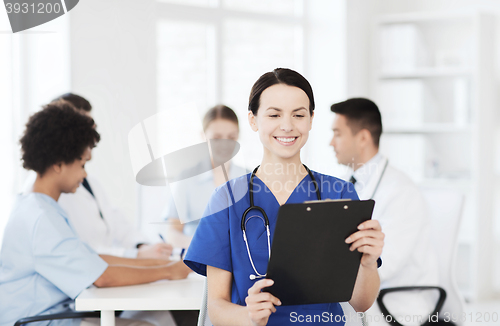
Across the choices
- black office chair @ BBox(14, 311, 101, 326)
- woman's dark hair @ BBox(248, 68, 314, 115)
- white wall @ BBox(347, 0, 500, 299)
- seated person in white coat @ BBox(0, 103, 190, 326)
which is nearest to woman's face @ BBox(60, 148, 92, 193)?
seated person in white coat @ BBox(0, 103, 190, 326)

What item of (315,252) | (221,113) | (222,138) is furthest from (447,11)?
(315,252)

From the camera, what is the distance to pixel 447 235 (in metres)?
1.72

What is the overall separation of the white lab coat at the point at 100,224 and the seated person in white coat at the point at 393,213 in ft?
2.70

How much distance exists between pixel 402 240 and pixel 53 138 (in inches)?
44.8

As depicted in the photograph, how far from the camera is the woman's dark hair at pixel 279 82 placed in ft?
3.17

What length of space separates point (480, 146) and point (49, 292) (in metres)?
2.66

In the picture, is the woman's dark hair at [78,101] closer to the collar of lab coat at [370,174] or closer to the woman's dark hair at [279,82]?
the woman's dark hair at [279,82]

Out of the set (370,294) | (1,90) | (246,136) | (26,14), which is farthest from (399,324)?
(1,90)

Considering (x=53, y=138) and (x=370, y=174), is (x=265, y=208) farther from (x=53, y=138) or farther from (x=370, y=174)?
(x=53, y=138)

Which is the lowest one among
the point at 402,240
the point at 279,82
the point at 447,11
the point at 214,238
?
the point at 402,240

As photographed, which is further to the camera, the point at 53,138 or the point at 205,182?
the point at 53,138

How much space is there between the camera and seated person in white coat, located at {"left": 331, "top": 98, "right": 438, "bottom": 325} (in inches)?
59.2

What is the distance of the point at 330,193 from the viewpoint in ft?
3.44

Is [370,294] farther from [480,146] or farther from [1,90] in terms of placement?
[480,146]
